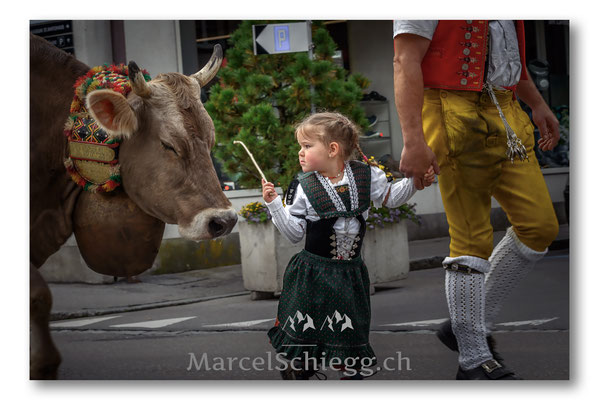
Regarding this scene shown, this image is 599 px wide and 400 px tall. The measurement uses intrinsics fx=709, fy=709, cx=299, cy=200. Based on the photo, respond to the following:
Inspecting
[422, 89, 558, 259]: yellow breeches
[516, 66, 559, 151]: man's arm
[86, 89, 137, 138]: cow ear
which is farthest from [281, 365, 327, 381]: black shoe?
[516, 66, 559, 151]: man's arm

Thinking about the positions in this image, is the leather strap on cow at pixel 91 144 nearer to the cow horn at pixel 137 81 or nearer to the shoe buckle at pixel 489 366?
the cow horn at pixel 137 81

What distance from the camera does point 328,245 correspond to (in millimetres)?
2887

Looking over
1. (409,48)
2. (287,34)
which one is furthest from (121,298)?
(409,48)

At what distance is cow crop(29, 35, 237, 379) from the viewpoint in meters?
2.75

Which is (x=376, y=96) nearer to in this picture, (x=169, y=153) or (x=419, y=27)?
(x=419, y=27)

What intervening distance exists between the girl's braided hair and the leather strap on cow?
2.29 ft

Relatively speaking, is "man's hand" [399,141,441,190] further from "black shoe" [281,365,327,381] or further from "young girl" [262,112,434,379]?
"black shoe" [281,365,327,381]

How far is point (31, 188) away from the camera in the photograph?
3.06 meters

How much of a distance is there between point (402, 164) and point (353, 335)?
0.74m

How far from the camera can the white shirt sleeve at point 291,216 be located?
283cm

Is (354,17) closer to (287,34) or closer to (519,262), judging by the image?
(287,34)

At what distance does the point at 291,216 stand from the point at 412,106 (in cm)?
69

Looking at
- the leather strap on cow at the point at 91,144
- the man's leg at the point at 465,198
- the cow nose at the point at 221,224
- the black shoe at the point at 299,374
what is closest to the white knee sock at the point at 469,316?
the man's leg at the point at 465,198

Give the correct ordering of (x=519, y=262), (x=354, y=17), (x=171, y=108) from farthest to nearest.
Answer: (x=354, y=17) → (x=519, y=262) → (x=171, y=108)
